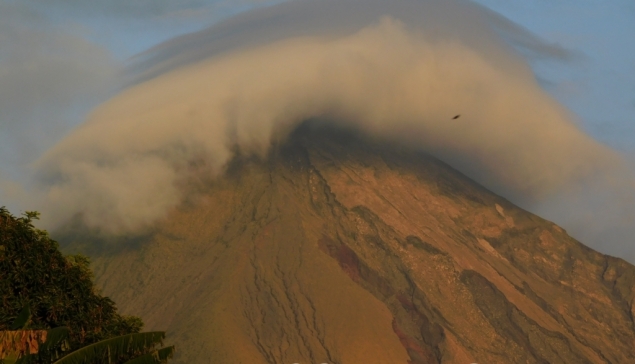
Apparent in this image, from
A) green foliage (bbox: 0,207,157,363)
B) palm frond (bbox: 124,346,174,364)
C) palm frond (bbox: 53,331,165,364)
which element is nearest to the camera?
palm frond (bbox: 53,331,165,364)

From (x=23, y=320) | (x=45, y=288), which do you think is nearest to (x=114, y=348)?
(x=23, y=320)

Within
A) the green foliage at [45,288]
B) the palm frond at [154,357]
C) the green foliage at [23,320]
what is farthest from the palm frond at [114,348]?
the green foliage at [45,288]

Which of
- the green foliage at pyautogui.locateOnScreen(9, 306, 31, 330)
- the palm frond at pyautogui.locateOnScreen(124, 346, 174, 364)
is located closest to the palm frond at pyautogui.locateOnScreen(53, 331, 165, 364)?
the palm frond at pyautogui.locateOnScreen(124, 346, 174, 364)

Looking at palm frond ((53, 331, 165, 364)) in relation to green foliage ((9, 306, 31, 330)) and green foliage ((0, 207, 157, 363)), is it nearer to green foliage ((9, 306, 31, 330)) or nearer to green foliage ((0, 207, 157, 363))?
green foliage ((9, 306, 31, 330))

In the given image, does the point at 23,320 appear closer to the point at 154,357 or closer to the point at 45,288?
the point at 154,357

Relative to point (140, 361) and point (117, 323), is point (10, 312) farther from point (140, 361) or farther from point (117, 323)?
point (140, 361)

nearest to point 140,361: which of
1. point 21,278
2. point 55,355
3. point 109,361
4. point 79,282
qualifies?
point 109,361
